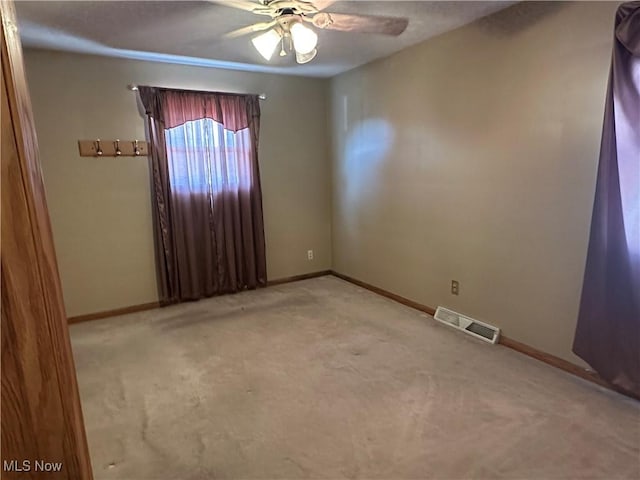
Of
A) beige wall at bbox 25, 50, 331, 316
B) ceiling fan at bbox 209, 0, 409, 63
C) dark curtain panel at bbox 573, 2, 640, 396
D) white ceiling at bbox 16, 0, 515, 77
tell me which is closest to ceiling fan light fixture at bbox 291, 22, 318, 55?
ceiling fan at bbox 209, 0, 409, 63

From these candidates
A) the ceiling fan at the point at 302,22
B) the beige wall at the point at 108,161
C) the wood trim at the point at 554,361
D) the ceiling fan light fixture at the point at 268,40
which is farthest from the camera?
the beige wall at the point at 108,161

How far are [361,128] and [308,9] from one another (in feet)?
7.11

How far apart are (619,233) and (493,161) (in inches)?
38.5

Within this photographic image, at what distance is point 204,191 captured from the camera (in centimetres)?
400

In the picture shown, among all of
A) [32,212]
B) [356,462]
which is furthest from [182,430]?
[32,212]

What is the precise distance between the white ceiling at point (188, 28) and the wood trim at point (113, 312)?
2259 millimetres

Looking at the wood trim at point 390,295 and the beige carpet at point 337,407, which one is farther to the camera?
the wood trim at point 390,295

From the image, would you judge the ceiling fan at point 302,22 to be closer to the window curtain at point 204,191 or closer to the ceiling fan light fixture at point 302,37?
the ceiling fan light fixture at point 302,37

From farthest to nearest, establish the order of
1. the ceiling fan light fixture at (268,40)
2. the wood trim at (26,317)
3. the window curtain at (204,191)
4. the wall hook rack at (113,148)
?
the window curtain at (204,191), the wall hook rack at (113,148), the ceiling fan light fixture at (268,40), the wood trim at (26,317)

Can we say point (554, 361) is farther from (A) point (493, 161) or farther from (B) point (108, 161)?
(B) point (108, 161)

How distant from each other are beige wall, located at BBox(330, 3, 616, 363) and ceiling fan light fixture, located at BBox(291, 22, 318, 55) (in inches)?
56.9

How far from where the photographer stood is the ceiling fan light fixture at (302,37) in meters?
2.08

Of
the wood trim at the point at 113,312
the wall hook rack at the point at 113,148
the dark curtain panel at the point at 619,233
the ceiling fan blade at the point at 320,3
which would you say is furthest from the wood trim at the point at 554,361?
the wall hook rack at the point at 113,148

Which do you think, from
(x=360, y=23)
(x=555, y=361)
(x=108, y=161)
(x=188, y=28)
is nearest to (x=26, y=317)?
(x=360, y=23)
